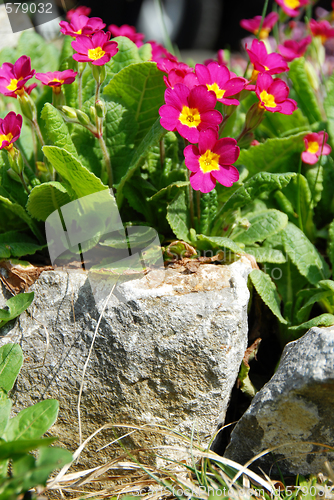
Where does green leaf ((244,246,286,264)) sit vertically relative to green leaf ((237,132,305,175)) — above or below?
below

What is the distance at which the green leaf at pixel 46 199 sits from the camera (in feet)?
5.05

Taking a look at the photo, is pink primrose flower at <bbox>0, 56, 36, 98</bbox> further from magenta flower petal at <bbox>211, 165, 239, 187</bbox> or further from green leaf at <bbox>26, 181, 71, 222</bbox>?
magenta flower petal at <bbox>211, 165, 239, 187</bbox>

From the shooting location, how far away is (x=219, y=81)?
1599 millimetres

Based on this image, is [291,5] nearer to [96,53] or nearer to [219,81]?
[219,81]

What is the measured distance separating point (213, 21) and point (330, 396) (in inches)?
293

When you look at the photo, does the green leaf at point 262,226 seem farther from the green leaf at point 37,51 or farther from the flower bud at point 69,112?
the green leaf at point 37,51

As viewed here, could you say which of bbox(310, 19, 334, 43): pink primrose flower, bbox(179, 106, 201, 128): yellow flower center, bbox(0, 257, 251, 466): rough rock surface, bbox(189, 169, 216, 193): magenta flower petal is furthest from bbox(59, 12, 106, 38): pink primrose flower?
bbox(310, 19, 334, 43): pink primrose flower

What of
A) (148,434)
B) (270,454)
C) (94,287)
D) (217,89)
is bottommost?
(270,454)

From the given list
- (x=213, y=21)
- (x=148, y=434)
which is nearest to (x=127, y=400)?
(x=148, y=434)

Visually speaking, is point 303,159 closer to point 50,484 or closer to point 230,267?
point 230,267

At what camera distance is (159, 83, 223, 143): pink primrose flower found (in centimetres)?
144

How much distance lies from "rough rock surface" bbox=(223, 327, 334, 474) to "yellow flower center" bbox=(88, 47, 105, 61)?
1.33m

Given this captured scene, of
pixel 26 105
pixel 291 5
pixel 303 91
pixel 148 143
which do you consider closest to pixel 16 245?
pixel 26 105

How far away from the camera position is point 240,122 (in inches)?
90.2
